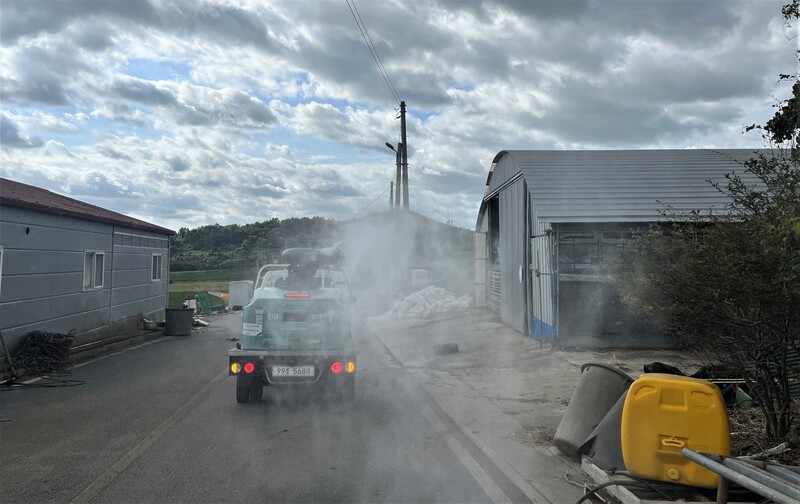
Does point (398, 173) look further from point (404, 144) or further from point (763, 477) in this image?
point (763, 477)

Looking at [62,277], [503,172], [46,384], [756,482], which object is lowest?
[46,384]

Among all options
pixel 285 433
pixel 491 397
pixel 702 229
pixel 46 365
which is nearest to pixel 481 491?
pixel 285 433

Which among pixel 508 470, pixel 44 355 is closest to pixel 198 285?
pixel 44 355

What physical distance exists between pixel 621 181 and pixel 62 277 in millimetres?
12318

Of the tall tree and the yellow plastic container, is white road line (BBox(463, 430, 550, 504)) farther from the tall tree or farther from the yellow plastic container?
the tall tree

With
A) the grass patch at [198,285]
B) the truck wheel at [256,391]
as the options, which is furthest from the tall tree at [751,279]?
the grass patch at [198,285]

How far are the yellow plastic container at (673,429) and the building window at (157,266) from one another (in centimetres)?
1810

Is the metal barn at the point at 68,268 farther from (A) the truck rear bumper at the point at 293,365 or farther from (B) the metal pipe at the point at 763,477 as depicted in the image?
(B) the metal pipe at the point at 763,477

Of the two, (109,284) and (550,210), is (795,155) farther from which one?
(109,284)

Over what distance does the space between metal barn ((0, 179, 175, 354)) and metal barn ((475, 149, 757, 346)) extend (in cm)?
999

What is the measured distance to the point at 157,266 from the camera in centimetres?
1969

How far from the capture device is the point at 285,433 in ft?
19.6

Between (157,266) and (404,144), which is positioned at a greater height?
(404,144)

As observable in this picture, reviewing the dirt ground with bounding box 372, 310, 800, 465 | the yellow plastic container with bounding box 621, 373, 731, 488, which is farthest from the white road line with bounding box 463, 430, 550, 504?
the yellow plastic container with bounding box 621, 373, 731, 488
